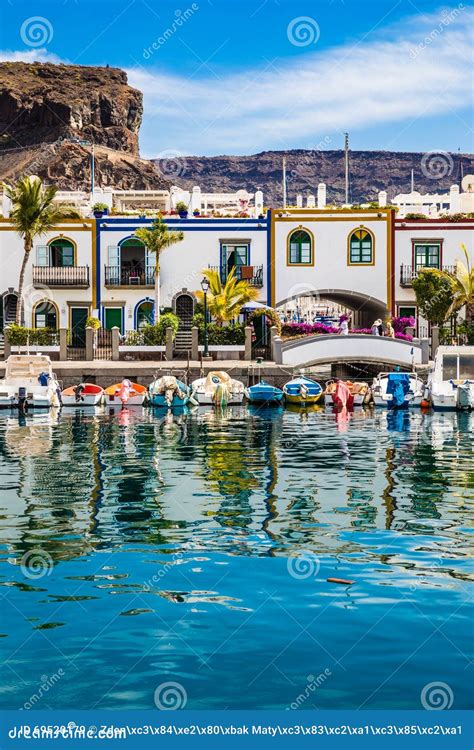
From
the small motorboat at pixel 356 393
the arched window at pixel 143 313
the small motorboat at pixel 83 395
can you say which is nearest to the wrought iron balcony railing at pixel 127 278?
the arched window at pixel 143 313

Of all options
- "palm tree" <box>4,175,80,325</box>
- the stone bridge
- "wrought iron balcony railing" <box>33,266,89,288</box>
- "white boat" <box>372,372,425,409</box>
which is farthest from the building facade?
"white boat" <box>372,372,425,409</box>

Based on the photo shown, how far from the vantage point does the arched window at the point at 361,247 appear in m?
59.2

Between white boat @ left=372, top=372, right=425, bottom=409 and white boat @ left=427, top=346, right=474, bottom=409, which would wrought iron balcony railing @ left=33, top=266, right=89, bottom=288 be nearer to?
white boat @ left=372, top=372, right=425, bottom=409

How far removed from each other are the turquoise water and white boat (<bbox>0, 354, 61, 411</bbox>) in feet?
45.9

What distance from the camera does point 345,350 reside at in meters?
49.6

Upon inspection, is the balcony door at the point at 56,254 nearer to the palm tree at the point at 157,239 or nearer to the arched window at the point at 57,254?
the arched window at the point at 57,254

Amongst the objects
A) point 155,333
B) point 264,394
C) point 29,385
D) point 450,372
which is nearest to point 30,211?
point 155,333

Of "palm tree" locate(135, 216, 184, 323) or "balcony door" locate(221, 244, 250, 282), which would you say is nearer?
"palm tree" locate(135, 216, 184, 323)

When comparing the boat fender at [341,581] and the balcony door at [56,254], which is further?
the balcony door at [56,254]

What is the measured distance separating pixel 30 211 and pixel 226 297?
1076 centimetres

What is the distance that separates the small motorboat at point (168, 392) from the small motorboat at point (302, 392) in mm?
4260

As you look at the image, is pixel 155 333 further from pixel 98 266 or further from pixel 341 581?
pixel 341 581

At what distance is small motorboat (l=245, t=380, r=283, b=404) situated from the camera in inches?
1766

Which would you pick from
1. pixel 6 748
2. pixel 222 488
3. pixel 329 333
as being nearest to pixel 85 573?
pixel 6 748
